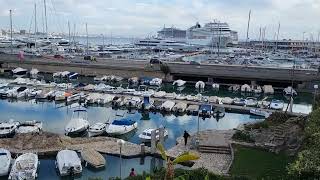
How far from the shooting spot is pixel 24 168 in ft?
83.3

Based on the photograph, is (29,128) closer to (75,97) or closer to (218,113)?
(75,97)

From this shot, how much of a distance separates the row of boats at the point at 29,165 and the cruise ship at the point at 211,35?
392 ft

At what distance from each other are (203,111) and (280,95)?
20.8m

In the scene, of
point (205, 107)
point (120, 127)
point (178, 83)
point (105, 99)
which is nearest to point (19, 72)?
point (178, 83)

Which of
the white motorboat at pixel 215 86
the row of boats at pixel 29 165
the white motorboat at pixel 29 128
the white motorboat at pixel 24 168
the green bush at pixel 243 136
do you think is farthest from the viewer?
the white motorboat at pixel 215 86

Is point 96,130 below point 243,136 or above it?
below

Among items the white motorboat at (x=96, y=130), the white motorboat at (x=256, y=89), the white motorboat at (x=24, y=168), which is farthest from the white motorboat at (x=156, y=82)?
the white motorboat at (x=24, y=168)

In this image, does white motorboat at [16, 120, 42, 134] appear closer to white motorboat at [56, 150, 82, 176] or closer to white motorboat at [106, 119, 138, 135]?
white motorboat at [106, 119, 138, 135]

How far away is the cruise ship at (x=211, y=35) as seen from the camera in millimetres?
147125

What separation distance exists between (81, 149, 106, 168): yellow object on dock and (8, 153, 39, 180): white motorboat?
3.34 m

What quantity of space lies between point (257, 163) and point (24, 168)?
46.4 ft

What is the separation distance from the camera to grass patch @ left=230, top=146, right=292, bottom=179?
78.2ft

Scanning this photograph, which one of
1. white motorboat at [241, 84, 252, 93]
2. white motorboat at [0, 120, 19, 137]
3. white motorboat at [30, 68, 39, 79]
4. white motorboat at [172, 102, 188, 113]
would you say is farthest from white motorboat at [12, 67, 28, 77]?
white motorboat at [0, 120, 19, 137]

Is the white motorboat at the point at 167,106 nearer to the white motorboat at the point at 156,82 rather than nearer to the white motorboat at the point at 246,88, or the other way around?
the white motorboat at the point at 156,82
